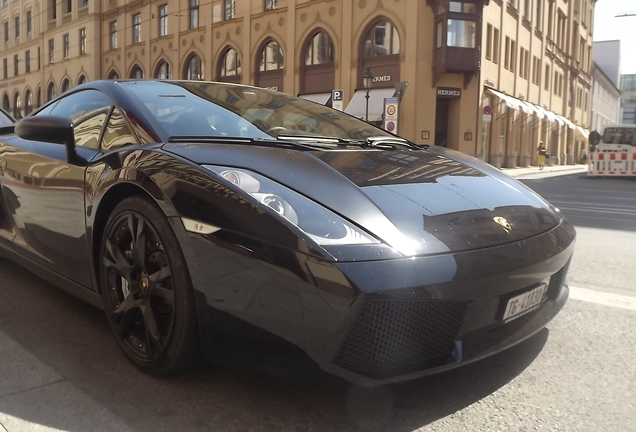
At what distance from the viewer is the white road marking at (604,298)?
350cm

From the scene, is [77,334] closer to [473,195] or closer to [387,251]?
[387,251]

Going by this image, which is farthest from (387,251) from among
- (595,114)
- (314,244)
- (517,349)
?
(595,114)

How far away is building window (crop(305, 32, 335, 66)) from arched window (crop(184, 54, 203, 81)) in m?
7.85

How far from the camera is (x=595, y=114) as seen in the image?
61.6m

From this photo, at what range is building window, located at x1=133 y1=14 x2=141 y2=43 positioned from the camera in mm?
35625

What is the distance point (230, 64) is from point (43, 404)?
96.5 ft

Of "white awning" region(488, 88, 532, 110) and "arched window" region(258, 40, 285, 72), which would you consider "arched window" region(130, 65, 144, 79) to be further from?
"white awning" region(488, 88, 532, 110)

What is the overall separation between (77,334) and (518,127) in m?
31.4

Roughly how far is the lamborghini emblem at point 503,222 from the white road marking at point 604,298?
61.2 inches

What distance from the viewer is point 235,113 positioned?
302 centimetres

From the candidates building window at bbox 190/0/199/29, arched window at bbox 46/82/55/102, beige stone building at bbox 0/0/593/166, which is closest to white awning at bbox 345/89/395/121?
beige stone building at bbox 0/0/593/166

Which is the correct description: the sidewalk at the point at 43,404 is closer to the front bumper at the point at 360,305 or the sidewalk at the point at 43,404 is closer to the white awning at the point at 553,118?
the front bumper at the point at 360,305

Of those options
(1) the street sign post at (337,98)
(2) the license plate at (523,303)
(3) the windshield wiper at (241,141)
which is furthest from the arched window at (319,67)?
(2) the license plate at (523,303)

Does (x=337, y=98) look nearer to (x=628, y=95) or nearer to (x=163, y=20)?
(x=163, y=20)
